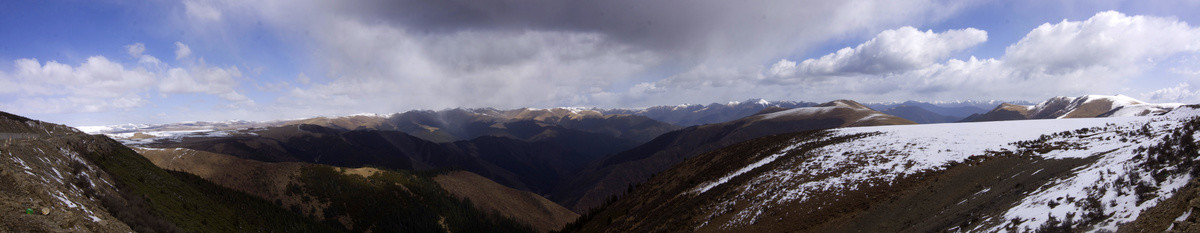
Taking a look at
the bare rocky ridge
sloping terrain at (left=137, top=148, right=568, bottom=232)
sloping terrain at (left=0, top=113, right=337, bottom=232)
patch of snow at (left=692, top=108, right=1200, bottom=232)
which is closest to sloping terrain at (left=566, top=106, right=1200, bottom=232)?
patch of snow at (left=692, top=108, right=1200, bottom=232)

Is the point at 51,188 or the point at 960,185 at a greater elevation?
the point at 51,188

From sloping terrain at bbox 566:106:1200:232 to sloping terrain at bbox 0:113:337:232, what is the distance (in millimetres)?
29059

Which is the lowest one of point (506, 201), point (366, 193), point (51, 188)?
point (506, 201)

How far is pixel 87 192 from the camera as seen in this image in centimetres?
2267

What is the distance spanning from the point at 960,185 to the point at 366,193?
9766 cm

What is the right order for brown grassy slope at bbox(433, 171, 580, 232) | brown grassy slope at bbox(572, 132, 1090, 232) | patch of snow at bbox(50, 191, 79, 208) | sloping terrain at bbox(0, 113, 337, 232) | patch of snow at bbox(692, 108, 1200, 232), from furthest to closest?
brown grassy slope at bbox(433, 171, 580, 232) < patch of snow at bbox(50, 191, 79, 208) < brown grassy slope at bbox(572, 132, 1090, 232) < sloping terrain at bbox(0, 113, 337, 232) < patch of snow at bbox(692, 108, 1200, 232)

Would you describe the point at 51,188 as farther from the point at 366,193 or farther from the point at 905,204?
the point at 366,193

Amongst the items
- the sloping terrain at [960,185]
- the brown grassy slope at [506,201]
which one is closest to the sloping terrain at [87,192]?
the sloping terrain at [960,185]

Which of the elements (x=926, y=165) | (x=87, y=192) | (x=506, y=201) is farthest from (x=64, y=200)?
(x=506, y=201)

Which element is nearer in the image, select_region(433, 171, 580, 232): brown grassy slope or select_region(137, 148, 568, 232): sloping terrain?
select_region(137, 148, 568, 232): sloping terrain

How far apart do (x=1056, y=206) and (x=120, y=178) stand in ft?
180

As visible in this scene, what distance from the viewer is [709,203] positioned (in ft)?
101

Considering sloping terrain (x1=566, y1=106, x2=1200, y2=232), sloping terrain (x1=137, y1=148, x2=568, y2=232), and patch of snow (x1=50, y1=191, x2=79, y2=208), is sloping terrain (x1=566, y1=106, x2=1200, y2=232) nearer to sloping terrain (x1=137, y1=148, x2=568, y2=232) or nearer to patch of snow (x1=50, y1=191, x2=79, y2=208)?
patch of snow (x1=50, y1=191, x2=79, y2=208)

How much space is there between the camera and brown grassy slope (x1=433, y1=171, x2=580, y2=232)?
4067 inches
